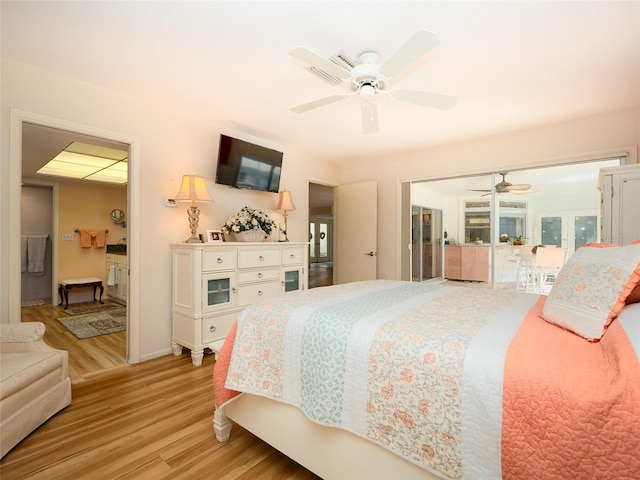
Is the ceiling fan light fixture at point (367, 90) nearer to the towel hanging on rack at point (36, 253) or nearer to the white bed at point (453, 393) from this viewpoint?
the white bed at point (453, 393)

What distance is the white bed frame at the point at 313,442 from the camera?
1.16 meters

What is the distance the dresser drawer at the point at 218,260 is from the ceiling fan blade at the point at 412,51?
80.8 inches

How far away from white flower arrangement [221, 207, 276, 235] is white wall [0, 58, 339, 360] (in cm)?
23

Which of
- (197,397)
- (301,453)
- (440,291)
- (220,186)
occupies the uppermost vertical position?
(220,186)

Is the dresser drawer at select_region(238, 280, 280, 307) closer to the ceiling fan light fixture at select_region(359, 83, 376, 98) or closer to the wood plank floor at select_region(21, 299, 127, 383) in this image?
the wood plank floor at select_region(21, 299, 127, 383)

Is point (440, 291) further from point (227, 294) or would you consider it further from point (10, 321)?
point (10, 321)

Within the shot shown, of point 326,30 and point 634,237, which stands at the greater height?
point 326,30

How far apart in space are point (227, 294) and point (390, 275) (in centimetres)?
255

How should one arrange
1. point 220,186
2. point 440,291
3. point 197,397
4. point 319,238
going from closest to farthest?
point 440,291 → point 197,397 → point 220,186 → point 319,238

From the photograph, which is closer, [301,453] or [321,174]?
[301,453]

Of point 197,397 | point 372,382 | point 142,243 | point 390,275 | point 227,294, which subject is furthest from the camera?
point 390,275

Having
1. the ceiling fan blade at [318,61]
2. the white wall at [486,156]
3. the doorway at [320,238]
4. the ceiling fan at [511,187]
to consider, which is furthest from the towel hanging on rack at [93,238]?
the ceiling fan at [511,187]

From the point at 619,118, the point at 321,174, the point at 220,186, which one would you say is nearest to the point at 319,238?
the point at 321,174

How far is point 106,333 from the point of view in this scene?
3.64 metres
